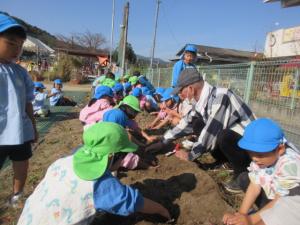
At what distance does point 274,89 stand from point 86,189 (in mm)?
3977

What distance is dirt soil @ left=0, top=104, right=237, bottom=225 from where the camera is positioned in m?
2.87

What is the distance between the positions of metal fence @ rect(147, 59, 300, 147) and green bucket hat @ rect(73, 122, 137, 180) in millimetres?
3494

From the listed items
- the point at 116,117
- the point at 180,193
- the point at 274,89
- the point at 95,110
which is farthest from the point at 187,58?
the point at 180,193

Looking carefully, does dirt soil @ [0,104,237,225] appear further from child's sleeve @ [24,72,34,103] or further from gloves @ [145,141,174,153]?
child's sleeve @ [24,72,34,103]

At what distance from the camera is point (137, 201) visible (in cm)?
227

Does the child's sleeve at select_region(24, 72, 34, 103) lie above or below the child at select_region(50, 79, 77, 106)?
above

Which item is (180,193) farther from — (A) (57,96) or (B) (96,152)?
(A) (57,96)

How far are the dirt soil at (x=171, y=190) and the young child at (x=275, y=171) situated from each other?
770 mm

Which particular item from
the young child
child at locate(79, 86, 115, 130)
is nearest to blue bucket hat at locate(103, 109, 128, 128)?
child at locate(79, 86, 115, 130)

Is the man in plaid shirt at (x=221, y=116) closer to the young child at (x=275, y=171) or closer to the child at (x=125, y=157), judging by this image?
the child at (x=125, y=157)

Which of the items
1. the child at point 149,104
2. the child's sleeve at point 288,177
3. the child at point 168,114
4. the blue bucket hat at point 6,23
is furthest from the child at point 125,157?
the child at point 149,104

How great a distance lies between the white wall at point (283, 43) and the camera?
2075 cm

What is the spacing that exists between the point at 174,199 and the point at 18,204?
4.86 feet

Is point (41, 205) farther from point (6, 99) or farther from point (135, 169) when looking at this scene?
point (135, 169)
